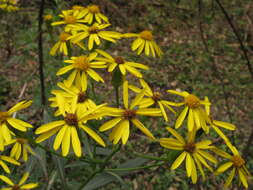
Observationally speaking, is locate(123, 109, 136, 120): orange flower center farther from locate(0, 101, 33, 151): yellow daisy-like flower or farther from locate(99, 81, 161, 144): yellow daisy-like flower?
locate(0, 101, 33, 151): yellow daisy-like flower

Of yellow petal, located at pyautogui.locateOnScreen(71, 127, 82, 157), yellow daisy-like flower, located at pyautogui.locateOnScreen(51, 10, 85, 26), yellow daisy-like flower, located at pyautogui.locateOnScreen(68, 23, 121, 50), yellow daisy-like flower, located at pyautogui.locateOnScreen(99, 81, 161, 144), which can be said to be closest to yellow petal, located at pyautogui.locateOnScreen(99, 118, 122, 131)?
yellow daisy-like flower, located at pyautogui.locateOnScreen(99, 81, 161, 144)

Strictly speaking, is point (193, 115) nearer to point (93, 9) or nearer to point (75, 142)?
point (75, 142)

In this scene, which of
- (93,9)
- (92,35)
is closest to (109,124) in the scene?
(92,35)

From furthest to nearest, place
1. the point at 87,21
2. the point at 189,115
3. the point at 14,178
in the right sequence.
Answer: the point at 87,21
the point at 14,178
the point at 189,115

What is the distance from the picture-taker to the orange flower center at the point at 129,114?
4.15ft

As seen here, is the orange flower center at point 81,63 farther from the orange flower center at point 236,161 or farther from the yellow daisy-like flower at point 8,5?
the yellow daisy-like flower at point 8,5

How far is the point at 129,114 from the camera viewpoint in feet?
4.16

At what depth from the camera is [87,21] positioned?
1909mm

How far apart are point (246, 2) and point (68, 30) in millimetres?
4481

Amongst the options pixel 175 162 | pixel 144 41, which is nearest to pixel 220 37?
pixel 144 41

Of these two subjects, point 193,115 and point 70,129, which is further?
point 193,115

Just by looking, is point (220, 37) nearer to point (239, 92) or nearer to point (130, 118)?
point (239, 92)

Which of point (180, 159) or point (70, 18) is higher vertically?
point (70, 18)

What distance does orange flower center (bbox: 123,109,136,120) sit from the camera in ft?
4.15
